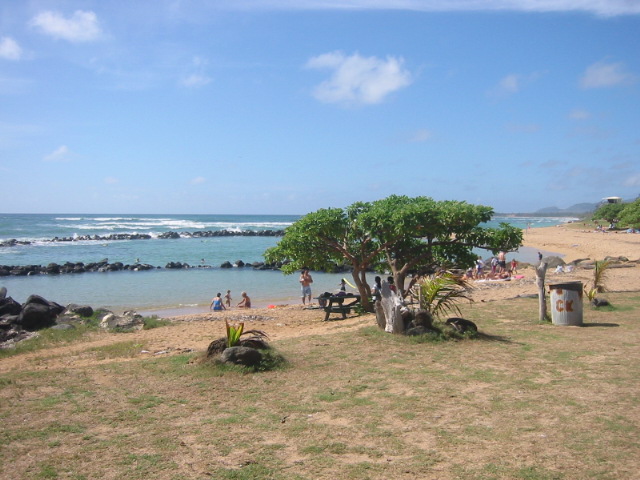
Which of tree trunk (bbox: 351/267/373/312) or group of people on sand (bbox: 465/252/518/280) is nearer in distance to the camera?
tree trunk (bbox: 351/267/373/312)

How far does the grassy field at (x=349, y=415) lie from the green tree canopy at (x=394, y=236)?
4.42 meters

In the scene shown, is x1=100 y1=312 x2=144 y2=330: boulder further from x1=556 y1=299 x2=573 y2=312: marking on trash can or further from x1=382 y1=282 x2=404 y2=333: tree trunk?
x1=556 y1=299 x2=573 y2=312: marking on trash can

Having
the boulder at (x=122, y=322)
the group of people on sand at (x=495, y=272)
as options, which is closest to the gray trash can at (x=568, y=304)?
the boulder at (x=122, y=322)

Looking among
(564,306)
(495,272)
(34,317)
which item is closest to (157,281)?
(34,317)

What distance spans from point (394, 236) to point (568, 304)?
4.39 metres

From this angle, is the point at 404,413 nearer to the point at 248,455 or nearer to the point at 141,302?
the point at 248,455

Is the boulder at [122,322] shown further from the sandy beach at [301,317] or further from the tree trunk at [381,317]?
the tree trunk at [381,317]

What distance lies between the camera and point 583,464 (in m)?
4.41

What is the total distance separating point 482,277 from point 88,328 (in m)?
18.3

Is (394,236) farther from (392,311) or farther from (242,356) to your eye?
(242,356)

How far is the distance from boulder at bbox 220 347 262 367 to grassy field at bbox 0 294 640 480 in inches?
12.2

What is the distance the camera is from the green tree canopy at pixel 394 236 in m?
12.9

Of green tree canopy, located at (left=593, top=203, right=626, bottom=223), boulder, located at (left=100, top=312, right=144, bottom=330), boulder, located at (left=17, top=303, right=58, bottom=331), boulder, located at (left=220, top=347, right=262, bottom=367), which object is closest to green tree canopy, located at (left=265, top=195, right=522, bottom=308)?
boulder, located at (left=100, top=312, right=144, bottom=330)

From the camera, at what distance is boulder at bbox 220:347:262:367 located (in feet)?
24.9
